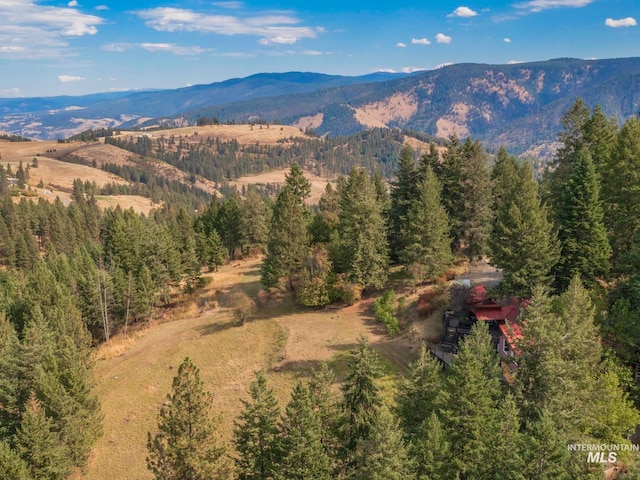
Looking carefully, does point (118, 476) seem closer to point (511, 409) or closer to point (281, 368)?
point (281, 368)

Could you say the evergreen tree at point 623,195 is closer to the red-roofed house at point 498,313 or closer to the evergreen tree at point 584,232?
the evergreen tree at point 584,232

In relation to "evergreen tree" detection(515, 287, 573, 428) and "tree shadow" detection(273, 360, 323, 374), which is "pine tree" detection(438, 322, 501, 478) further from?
"tree shadow" detection(273, 360, 323, 374)

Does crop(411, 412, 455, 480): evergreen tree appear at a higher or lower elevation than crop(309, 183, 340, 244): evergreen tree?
lower

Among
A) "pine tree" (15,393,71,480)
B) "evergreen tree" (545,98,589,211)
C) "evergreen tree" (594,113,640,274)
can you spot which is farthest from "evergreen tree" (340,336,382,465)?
"evergreen tree" (545,98,589,211)

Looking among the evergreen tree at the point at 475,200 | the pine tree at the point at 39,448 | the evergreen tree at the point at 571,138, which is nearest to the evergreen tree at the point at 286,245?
the evergreen tree at the point at 475,200


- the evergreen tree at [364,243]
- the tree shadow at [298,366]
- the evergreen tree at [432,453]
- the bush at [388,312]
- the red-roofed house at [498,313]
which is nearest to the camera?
the evergreen tree at [432,453]
